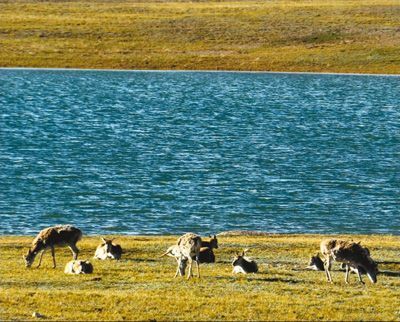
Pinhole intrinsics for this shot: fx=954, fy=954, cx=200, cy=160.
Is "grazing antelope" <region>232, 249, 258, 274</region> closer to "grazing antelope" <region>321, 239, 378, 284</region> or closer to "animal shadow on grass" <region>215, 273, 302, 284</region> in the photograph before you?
"animal shadow on grass" <region>215, 273, 302, 284</region>

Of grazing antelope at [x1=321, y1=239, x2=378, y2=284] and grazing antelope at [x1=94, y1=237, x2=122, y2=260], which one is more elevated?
grazing antelope at [x1=94, y1=237, x2=122, y2=260]

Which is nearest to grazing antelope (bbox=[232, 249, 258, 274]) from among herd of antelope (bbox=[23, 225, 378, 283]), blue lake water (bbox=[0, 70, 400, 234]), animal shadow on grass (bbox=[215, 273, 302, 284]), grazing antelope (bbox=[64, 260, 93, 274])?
herd of antelope (bbox=[23, 225, 378, 283])

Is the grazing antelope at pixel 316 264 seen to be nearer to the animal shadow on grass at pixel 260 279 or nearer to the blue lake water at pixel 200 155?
the animal shadow on grass at pixel 260 279

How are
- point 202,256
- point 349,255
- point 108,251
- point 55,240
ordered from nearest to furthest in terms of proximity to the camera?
point 349,255, point 55,240, point 202,256, point 108,251

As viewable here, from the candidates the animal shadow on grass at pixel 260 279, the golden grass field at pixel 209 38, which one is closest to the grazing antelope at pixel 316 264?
the animal shadow on grass at pixel 260 279

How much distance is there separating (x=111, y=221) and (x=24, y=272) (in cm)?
1836

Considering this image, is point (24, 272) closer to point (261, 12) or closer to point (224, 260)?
point (224, 260)

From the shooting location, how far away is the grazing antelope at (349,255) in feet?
91.6

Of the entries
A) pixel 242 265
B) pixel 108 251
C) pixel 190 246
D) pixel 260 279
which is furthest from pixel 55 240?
pixel 260 279

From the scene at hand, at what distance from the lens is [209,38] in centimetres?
16150

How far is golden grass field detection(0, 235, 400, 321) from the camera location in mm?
23859

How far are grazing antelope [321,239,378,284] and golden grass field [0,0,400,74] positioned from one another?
115 m

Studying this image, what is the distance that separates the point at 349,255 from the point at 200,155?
4613cm

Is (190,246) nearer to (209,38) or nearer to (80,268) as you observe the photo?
(80,268)
